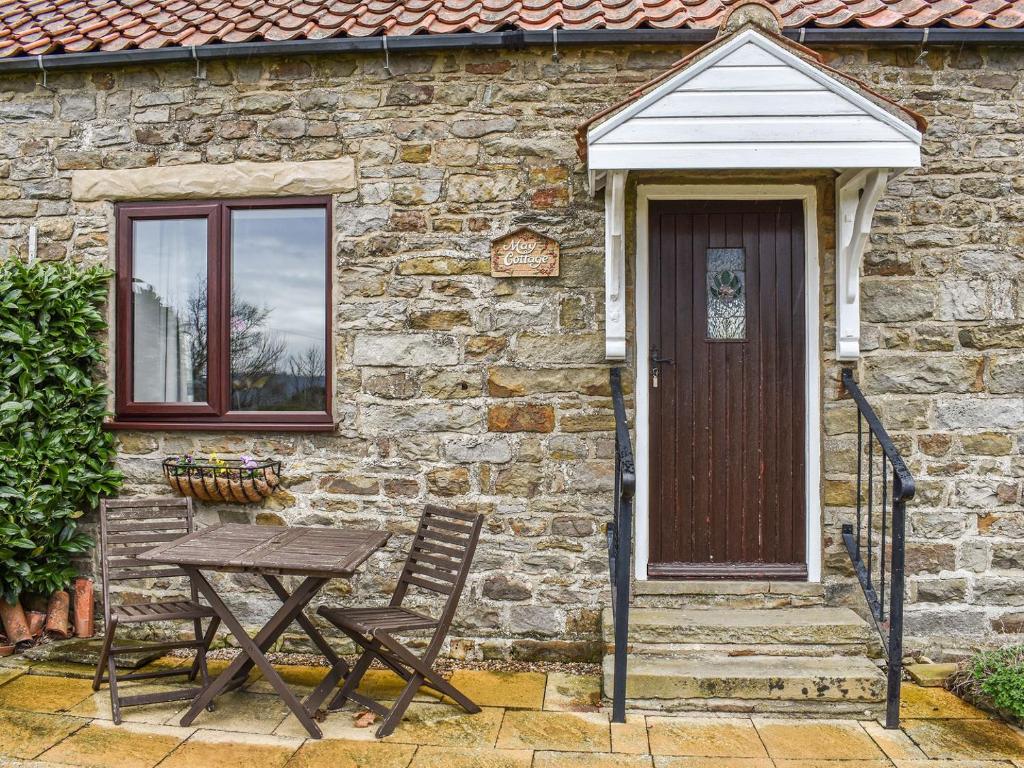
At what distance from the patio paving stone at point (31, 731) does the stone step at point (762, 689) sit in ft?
8.71

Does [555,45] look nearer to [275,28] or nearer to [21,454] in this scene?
[275,28]

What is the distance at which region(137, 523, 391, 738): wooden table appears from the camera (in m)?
3.43

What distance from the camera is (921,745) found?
3.41 m

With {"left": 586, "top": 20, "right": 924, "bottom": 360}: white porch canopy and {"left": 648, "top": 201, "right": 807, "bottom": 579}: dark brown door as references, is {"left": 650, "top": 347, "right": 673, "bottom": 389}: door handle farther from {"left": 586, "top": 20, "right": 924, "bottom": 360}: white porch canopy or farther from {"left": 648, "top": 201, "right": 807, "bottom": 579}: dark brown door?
{"left": 586, "top": 20, "right": 924, "bottom": 360}: white porch canopy

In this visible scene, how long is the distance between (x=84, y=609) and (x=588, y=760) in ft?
10.9

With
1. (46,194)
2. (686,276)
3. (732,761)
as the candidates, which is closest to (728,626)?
(732,761)

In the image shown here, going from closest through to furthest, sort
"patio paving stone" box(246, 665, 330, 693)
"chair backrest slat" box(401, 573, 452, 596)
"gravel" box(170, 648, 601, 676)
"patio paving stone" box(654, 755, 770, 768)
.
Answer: "patio paving stone" box(654, 755, 770, 768) < "chair backrest slat" box(401, 573, 452, 596) < "patio paving stone" box(246, 665, 330, 693) < "gravel" box(170, 648, 601, 676)

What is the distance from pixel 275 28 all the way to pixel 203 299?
Answer: 1735mm

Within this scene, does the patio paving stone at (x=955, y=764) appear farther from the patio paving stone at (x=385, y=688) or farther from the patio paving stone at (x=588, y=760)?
the patio paving stone at (x=385, y=688)

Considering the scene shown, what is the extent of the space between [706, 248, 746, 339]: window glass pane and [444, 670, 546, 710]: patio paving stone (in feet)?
7.23

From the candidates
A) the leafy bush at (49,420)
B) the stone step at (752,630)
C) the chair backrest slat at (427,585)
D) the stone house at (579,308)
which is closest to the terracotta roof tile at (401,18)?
the stone house at (579,308)

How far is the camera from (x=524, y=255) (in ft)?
14.7

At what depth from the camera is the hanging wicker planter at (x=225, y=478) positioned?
4480 millimetres

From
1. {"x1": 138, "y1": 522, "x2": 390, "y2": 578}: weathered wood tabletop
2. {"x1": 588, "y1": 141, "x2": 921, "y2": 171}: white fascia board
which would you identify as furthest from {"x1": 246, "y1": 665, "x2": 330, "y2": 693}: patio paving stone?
{"x1": 588, "y1": 141, "x2": 921, "y2": 171}: white fascia board
